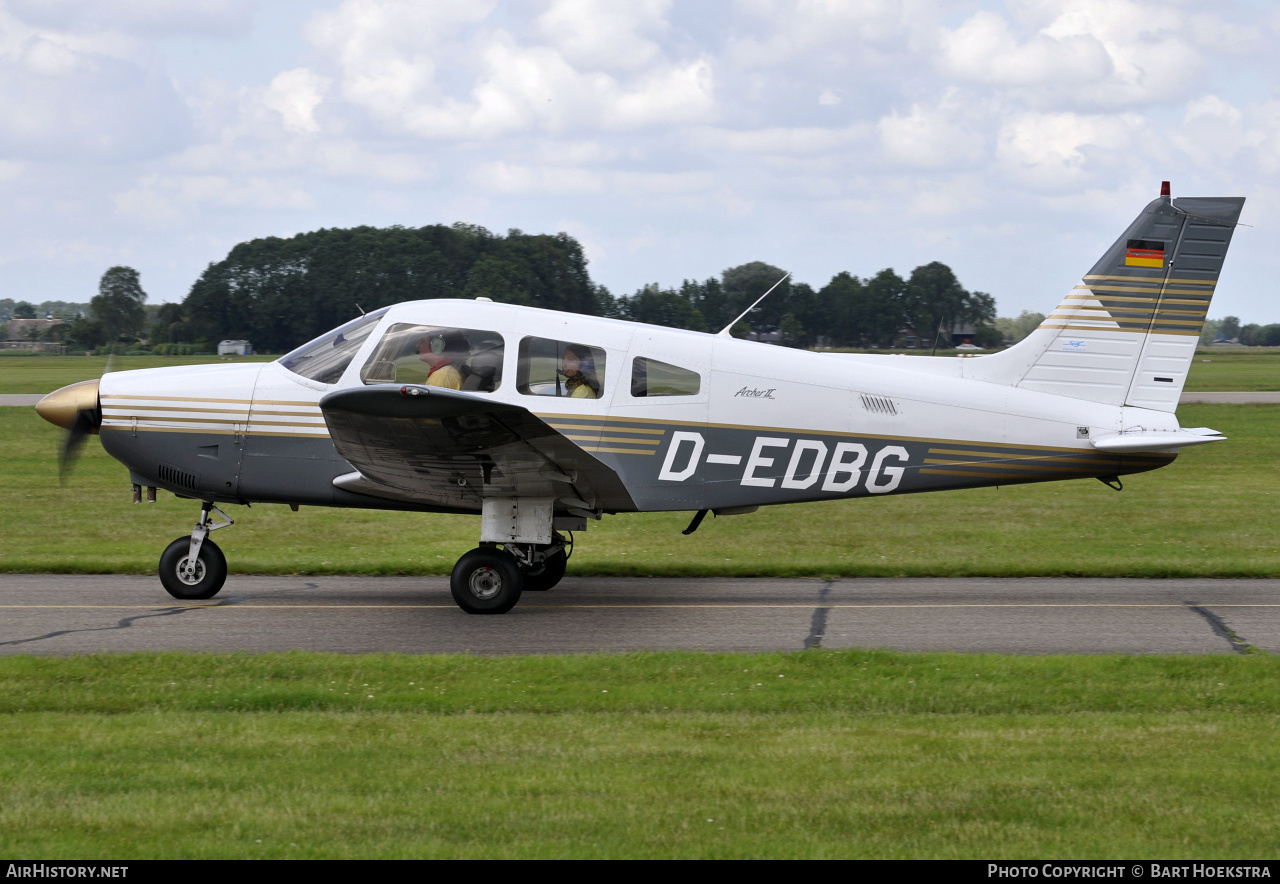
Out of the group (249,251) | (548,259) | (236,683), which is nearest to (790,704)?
(236,683)

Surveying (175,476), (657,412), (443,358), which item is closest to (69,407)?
(175,476)

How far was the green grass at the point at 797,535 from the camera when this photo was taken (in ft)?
38.9

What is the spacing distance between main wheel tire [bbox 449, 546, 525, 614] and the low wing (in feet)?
1.87

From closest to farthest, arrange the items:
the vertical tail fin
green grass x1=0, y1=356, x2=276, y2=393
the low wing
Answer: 1. the low wing
2. the vertical tail fin
3. green grass x1=0, y1=356, x2=276, y2=393

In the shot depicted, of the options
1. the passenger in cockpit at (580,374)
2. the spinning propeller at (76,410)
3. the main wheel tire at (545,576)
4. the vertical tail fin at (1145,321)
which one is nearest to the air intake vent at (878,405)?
the vertical tail fin at (1145,321)

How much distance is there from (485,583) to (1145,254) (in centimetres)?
635

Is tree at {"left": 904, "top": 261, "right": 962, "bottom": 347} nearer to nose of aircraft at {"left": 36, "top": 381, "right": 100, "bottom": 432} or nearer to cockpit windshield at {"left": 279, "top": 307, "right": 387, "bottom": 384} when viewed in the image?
cockpit windshield at {"left": 279, "top": 307, "right": 387, "bottom": 384}

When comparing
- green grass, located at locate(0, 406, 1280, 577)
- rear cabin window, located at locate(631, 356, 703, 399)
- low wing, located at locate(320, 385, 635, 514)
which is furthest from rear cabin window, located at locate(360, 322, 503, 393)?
green grass, located at locate(0, 406, 1280, 577)

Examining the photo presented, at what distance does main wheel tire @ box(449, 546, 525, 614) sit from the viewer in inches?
377

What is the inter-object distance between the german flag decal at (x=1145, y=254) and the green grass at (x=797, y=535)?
307 cm

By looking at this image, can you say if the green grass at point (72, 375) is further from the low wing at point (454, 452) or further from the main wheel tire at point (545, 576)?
the low wing at point (454, 452)

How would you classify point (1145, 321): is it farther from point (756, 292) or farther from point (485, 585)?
point (756, 292)
